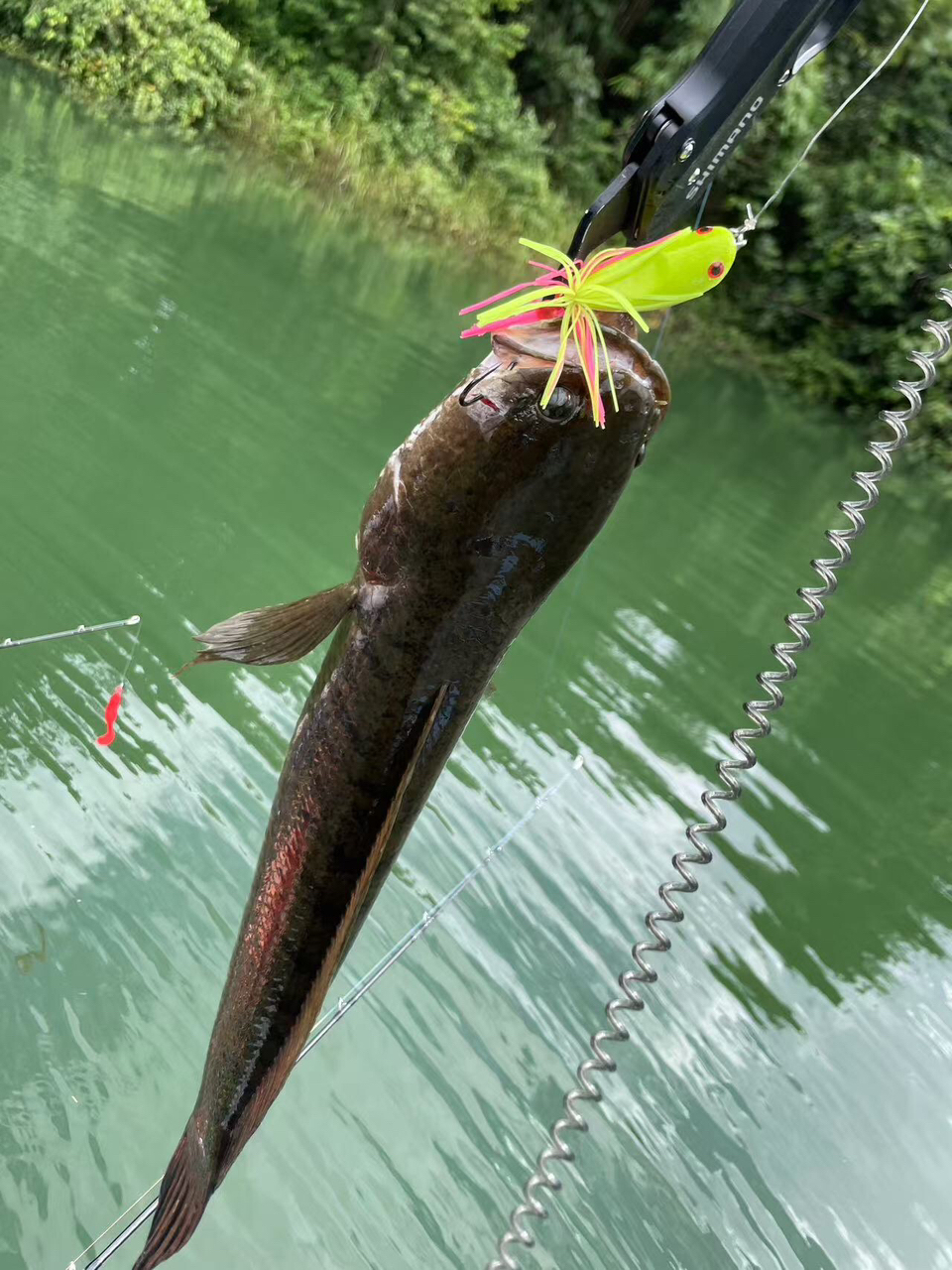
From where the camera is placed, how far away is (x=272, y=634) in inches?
52.2

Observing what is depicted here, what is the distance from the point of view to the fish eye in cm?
122

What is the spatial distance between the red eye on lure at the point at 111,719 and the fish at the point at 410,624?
6.64ft

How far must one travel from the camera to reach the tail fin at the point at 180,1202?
5.48 feet

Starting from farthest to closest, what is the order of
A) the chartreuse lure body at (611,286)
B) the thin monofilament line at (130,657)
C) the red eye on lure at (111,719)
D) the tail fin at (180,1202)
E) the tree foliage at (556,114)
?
the tree foliage at (556,114) < the thin monofilament line at (130,657) < the red eye on lure at (111,719) < the tail fin at (180,1202) < the chartreuse lure body at (611,286)

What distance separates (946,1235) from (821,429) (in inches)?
604

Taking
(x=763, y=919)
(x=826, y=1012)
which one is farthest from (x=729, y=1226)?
(x=763, y=919)

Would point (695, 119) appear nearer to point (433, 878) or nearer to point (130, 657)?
point (433, 878)

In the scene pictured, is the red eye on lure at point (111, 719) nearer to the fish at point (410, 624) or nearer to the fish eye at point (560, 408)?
the fish at point (410, 624)

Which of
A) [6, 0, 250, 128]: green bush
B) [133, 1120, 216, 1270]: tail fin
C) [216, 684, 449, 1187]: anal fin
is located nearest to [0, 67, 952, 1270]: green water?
[133, 1120, 216, 1270]: tail fin

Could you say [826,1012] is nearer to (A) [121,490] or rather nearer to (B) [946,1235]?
(B) [946,1235]

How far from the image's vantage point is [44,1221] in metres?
2.43

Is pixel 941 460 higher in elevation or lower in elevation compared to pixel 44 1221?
higher

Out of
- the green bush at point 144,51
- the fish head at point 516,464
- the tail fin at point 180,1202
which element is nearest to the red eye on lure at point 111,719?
the tail fin at point 180,1202

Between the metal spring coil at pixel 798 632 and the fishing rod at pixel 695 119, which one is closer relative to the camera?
A: the fishing rod at pixel 695 119
